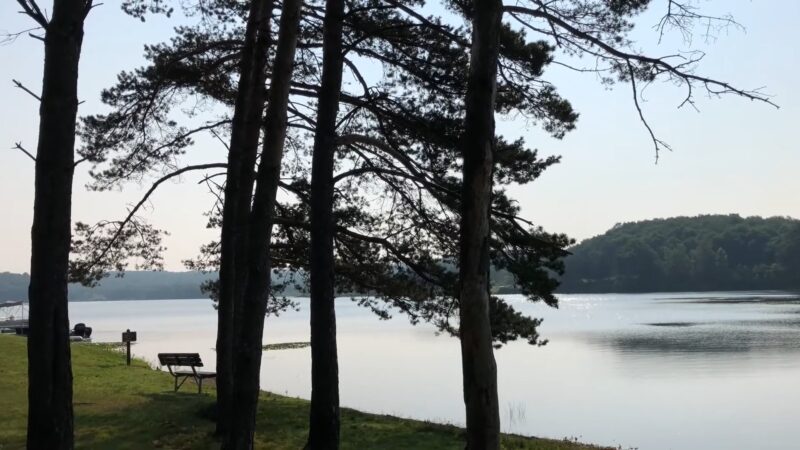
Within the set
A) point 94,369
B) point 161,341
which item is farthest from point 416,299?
point 161,341

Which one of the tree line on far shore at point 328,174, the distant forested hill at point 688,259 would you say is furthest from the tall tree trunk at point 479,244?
the distant forested hill at point 688,259

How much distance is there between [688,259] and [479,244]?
12320 centimetres

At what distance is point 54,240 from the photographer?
6.32 metres

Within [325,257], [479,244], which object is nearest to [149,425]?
[325,257]

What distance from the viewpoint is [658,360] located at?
31219 millimetres

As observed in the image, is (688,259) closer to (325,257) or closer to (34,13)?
(325,257)

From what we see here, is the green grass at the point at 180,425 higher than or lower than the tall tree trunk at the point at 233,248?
lower

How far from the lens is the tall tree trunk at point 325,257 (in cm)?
948

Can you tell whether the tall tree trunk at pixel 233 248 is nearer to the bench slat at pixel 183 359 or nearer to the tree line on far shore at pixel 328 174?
the tree line on far shore at pixel 328 174

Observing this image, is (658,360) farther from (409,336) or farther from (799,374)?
(409,336)

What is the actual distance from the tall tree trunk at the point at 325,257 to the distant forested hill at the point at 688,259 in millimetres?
109911

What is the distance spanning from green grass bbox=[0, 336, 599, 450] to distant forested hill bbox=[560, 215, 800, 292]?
106 metres

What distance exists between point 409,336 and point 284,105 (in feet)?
134

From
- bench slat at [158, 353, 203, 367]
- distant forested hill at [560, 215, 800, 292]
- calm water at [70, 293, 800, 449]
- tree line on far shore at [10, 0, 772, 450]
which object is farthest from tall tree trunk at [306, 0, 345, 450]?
distant forested hill at [560, 215, 800, 292]
